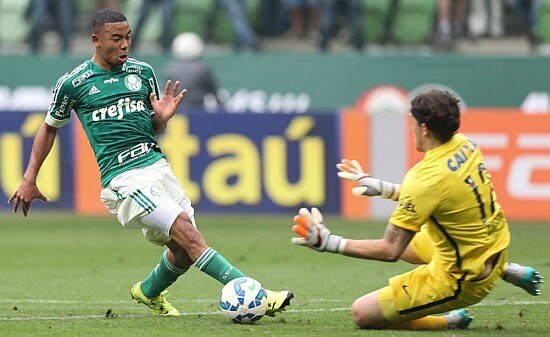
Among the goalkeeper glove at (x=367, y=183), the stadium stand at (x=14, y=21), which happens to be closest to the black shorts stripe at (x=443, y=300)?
the goalkeeper glove at (x=367, y=183)

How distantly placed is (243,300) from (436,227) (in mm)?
1345

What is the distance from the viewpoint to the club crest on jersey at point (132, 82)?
8.75m

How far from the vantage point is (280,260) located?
515 inches

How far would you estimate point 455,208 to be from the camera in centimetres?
762

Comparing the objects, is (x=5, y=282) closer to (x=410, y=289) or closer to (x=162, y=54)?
(x=410, y=289)

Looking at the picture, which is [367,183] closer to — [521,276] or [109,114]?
[521,276]

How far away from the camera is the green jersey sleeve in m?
8.66

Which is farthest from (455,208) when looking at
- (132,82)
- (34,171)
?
(34,171)

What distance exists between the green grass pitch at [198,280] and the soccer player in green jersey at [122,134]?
1.82 feet

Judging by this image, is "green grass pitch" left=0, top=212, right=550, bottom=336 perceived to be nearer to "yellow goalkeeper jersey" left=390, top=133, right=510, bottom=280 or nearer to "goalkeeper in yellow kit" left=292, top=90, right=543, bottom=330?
"goalkeeper in yellow kit" left=292, top=90, right=543, bottom=330

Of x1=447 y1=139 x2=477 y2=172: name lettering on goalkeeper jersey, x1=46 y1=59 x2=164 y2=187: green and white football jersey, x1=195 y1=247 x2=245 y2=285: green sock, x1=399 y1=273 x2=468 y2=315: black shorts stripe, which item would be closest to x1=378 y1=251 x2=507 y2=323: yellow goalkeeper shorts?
x1=399 y1=273 x2=468 y2=315: black shorts stripe

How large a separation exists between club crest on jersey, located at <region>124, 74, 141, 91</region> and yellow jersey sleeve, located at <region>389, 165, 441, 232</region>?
7.34ft

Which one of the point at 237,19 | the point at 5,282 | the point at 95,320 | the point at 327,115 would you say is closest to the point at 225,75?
the point at 237,19

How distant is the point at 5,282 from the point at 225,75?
10.2 metres
